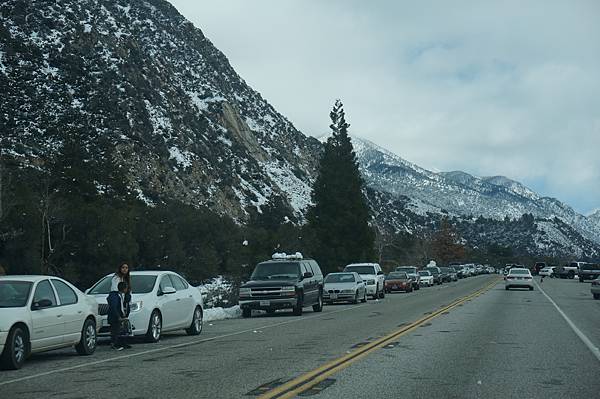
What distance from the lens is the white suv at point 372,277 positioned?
37000 millimetres

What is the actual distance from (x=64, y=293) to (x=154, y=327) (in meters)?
3.04

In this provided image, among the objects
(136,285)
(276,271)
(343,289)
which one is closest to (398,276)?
(343,289)

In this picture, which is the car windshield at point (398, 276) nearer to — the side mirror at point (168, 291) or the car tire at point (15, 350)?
the side mirror at point (168, 291)

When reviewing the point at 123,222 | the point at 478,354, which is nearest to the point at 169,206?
the point at 123,222

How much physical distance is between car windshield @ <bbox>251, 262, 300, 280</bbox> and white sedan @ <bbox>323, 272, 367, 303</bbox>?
7148mm

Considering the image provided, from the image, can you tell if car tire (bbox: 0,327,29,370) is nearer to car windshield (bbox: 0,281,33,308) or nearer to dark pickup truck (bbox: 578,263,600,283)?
car windshield (bbox: 0,281,33,308)

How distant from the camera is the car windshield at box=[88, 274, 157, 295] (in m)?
16.8

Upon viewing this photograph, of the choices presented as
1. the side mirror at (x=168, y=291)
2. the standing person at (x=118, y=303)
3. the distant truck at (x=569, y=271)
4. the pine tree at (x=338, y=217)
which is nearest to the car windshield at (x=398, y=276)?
the pine tree at (x=338, y=217)

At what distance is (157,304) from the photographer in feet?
54.4

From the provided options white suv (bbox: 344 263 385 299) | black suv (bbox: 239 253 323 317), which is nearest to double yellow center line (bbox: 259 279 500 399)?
black suv (bbox: 239 253 323 317)

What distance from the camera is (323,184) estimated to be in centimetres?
5741

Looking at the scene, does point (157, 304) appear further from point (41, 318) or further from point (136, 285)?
point (41, 318)

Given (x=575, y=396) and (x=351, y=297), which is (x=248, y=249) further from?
(x=575, y=396)

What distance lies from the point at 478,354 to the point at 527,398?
448cm
